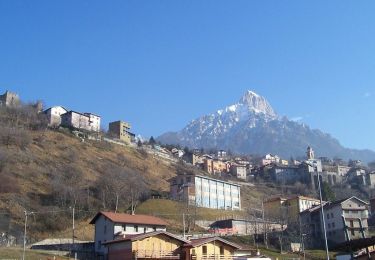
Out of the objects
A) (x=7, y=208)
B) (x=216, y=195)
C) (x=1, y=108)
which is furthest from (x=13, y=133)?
(x=216, y=195)

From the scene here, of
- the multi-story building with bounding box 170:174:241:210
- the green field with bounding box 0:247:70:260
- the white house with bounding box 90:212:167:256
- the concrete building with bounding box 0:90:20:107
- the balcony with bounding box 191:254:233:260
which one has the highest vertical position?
the concrete building with bounding box 0:90:20:107

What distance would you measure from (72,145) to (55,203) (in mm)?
52277

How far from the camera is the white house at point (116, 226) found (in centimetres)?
7050

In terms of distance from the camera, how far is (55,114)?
184000 mm

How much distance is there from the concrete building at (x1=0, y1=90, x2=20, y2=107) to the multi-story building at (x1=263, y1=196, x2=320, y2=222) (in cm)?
9655

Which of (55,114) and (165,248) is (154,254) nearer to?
(165,248)

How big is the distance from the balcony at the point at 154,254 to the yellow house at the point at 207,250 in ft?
5.79

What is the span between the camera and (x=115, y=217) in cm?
7162

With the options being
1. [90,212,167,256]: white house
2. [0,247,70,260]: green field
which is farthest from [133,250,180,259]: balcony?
[90,212,167,256]: white house

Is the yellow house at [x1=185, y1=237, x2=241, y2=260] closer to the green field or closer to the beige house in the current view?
the beige house

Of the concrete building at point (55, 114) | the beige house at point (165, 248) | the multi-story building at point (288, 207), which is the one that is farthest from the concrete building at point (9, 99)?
the beige house at point (165, 248)

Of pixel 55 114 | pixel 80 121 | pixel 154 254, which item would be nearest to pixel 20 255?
pixel 154 254

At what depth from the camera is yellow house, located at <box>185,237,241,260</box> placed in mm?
61031

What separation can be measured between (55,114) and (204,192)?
77.3 m
